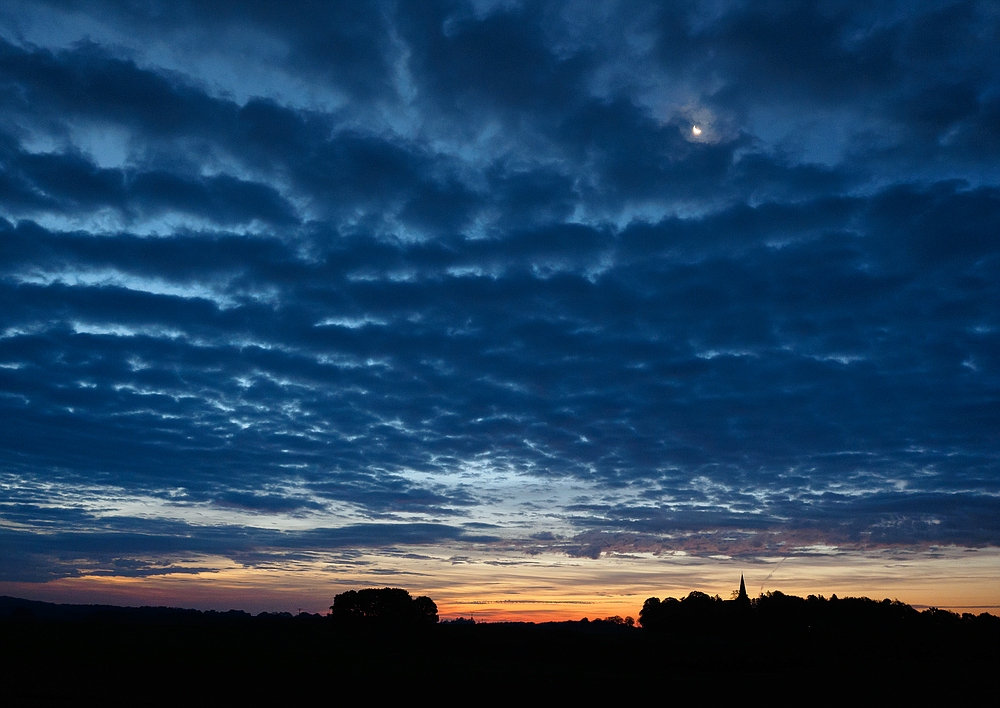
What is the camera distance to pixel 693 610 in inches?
7677

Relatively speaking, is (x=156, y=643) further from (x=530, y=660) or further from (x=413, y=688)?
(x=413, y=688)

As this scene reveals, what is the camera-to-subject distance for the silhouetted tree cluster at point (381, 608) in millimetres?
179125

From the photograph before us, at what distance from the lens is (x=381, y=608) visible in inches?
7195

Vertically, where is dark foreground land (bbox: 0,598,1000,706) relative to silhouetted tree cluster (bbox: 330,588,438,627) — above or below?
below

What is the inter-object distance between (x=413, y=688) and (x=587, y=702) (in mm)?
15991

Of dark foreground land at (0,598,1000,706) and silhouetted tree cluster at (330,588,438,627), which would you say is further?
silhouetted tree cluster at (330,588,438,627)

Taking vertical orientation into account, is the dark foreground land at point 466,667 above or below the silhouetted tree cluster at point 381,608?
below

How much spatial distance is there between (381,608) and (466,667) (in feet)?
336

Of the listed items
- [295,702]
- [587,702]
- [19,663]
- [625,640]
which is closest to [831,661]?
[625,640]

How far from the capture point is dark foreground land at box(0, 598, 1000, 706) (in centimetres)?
5956

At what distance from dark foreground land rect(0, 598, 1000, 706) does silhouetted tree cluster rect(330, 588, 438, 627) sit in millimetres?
15578

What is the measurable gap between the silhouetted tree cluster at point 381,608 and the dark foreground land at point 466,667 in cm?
1558

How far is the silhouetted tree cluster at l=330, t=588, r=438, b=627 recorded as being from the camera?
179125 mm

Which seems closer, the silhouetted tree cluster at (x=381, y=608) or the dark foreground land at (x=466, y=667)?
the dark foreground land at (x=466, y=667)
